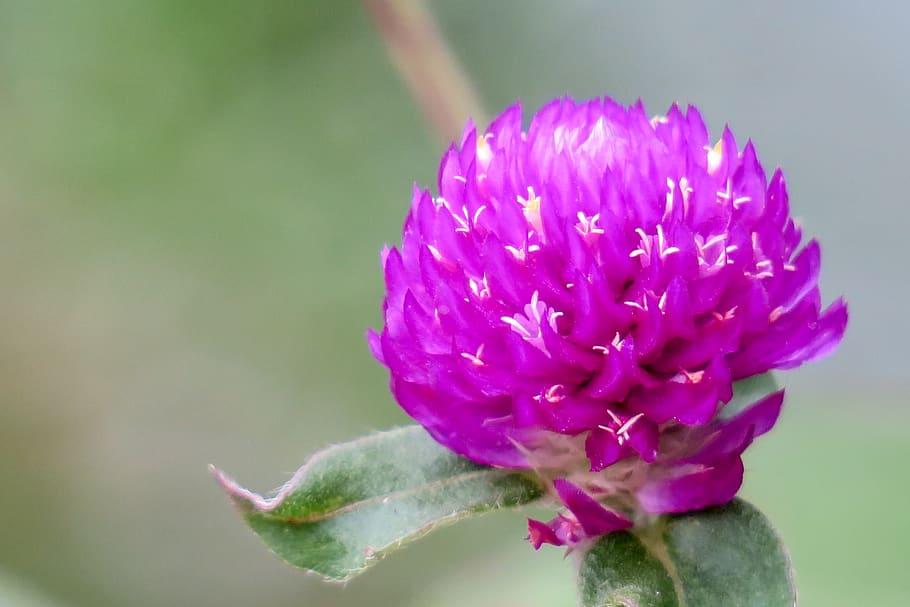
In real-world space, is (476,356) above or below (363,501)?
above

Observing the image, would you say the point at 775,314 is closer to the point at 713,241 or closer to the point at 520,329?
the point at 713,241

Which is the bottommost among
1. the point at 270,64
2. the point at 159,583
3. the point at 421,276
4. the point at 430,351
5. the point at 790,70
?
the point at 159,583

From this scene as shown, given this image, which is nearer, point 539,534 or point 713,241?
point 713,241

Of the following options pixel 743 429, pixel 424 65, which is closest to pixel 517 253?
pixel 743 429

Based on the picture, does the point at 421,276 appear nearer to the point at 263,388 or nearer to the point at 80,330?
the point at 263,388

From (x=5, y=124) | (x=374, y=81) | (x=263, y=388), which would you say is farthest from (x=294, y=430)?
(x=5, y=124)

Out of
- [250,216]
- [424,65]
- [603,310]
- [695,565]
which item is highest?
[424,65]

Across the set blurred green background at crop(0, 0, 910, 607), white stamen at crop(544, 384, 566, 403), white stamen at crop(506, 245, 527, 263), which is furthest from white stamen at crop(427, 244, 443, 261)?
blurred green background at crop(0, 0, 910, 607)

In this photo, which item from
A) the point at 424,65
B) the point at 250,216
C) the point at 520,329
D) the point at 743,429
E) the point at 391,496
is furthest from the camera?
the point at 250,216
